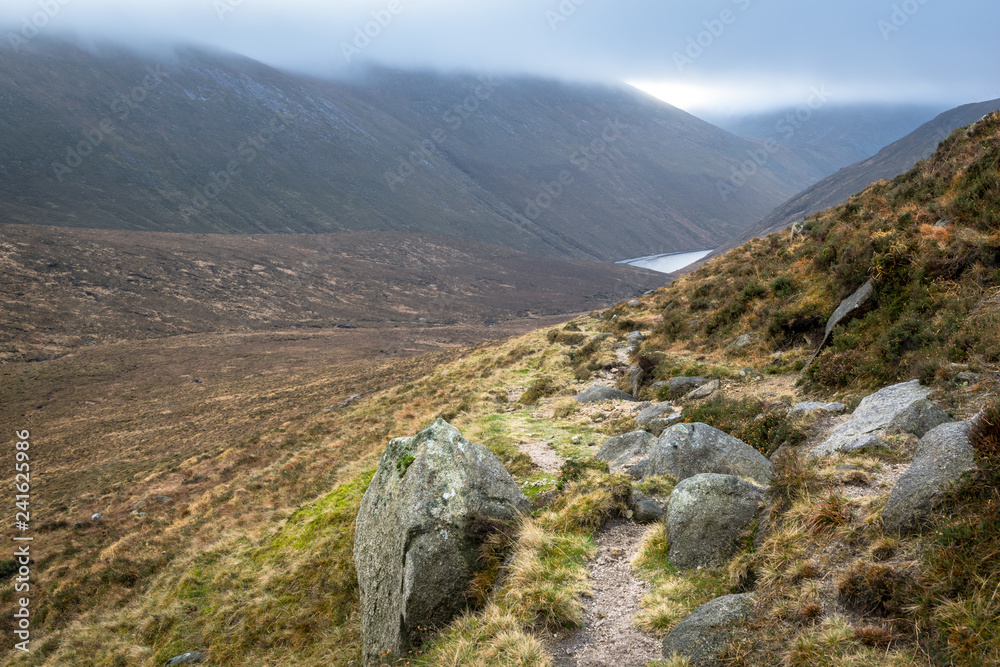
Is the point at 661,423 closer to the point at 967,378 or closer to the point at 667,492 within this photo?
the point at 667,492

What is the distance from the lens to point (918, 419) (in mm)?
7402

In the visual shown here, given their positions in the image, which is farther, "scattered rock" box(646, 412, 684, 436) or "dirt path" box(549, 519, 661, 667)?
"scattered rock" box(646, 412, 684, 436)

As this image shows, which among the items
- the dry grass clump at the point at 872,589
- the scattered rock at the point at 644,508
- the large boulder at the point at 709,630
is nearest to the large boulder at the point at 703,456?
the scattered rock at the point at 644,508

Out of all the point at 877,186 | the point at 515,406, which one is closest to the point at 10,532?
the point at 515,406

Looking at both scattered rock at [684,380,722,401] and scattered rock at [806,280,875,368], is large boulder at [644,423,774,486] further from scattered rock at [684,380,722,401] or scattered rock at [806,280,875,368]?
scattered rock at [806,280,875,368]

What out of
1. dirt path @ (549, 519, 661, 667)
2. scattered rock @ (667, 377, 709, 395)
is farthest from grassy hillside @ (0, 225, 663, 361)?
dirt path @ (549, 519, 661, 667)

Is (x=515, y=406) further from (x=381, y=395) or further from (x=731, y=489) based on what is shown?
(x=381, y=395)

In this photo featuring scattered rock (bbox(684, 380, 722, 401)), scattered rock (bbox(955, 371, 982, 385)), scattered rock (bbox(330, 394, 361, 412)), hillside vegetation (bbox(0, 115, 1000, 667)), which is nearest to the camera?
hillside vegetation (bbox(0, 115, 1000, 667))

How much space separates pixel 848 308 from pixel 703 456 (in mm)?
6376

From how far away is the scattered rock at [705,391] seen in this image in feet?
44.1

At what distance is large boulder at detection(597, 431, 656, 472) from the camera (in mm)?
10648

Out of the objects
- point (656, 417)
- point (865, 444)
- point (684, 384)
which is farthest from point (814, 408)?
point (684, 384)

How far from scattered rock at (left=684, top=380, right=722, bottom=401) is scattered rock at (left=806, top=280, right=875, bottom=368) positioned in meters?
2.09

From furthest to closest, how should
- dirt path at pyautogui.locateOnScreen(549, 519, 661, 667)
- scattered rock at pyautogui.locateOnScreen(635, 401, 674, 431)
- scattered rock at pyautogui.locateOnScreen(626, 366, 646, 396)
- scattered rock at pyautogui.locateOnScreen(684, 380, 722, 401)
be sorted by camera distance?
scattered rock at pyautogui.locateOnScreen(626, 366, 646, 396) < scattered rock at pyautogui.locateOnScreen(684, 380, 722, 401) < scattered rock at pyautogui.locateOnScreen(635, 401, 674, 431) < dirt path at pyautogui.locateOnScreen(549, 519, 661, 667)
